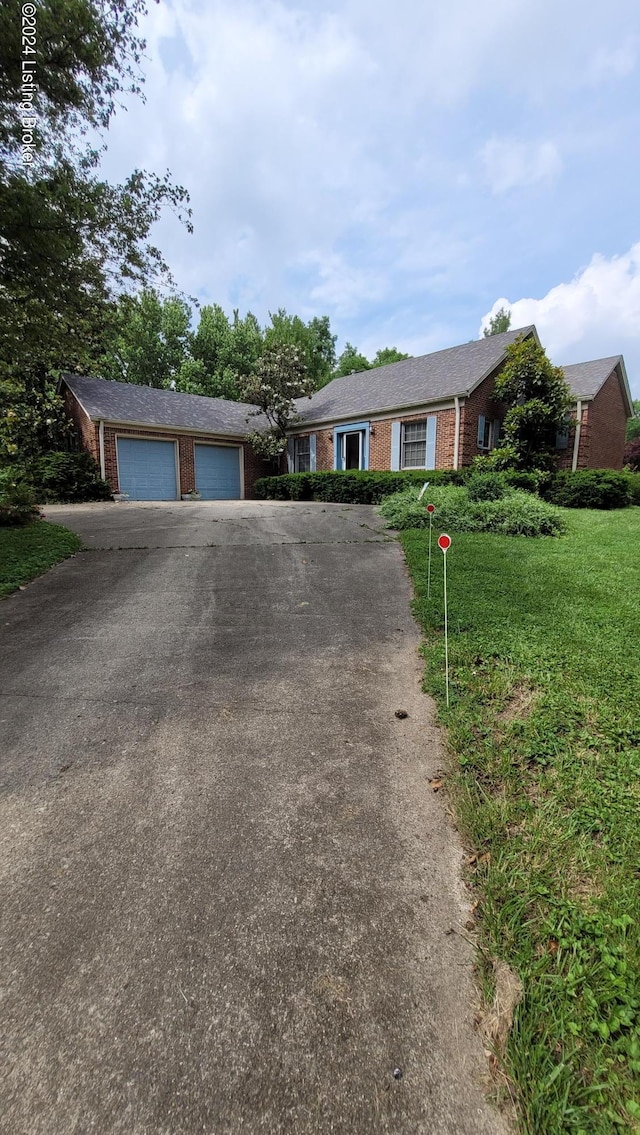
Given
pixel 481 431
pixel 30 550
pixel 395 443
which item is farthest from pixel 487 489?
pixel 30 550

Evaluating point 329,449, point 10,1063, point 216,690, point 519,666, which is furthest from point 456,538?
point 329,449

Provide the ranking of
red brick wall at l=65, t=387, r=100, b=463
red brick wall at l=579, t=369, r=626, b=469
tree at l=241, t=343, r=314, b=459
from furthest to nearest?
tree at l=241, t=343, r=314, b=459 → red brick wall at l=65, t=387, r=100, b=463 → red brick wall at l=579, t=369, r=626, b=469

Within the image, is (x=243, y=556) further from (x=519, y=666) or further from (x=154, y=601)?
(x=519, y=666)

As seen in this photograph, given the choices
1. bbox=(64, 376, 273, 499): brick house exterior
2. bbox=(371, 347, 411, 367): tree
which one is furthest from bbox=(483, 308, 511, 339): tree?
bbox=(64, 376, 273, 499): brick house exterior

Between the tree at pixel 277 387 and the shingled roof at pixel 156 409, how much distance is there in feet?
4.10

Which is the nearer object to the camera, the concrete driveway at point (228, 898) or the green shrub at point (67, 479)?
the concrete driveway at point (228, 898)

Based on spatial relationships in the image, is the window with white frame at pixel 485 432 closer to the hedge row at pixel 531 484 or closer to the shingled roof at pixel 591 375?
the hedge row at pixel 531 484

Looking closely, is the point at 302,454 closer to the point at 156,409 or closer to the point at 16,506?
the point at 156,409

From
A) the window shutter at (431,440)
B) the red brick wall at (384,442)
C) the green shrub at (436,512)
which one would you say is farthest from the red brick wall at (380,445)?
the green shrub at (436,512)

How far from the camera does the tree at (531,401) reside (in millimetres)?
13930

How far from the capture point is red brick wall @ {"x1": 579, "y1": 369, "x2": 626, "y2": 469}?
15.7m

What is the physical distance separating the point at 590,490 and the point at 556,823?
12.5 metres

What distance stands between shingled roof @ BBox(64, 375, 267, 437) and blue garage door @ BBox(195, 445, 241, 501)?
70 centimetres

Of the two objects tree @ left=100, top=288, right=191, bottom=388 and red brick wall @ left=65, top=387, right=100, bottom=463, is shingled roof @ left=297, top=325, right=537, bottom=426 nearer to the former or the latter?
red brick wall @ left=65, top=387, right=100, bottom=463
